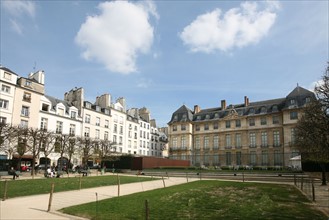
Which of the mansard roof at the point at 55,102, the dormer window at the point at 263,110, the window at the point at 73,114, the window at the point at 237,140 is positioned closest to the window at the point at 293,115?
the dormer window at the point at 263,110

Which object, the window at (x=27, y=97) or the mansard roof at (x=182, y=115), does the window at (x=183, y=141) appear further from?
the window at (x=27, y=97)

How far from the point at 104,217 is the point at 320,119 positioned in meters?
13.2

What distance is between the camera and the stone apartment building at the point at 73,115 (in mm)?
35812

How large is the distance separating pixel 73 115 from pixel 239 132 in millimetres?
31461

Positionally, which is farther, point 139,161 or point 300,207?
point 139,161

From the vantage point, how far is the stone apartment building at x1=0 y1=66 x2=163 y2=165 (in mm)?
35812

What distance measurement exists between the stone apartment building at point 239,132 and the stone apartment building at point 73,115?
8.67 meters

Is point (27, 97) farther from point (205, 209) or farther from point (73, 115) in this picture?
point (205, 209)

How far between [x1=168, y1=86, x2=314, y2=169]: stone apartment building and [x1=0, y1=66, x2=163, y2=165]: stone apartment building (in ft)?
28.4

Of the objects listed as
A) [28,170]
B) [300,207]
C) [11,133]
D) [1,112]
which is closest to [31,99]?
[1,112]

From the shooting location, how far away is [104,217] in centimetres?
854

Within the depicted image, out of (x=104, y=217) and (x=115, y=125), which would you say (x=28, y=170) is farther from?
(x=104, y=217)

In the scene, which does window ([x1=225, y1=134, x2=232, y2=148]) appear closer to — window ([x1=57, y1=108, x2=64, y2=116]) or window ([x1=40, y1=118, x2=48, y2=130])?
window ([x1=57, y1=108, x2=64, y2=116])

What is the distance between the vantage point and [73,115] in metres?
45.4
